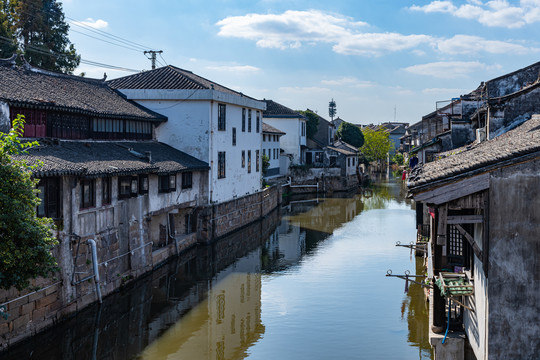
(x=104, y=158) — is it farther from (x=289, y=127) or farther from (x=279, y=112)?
(x=279, y=112)

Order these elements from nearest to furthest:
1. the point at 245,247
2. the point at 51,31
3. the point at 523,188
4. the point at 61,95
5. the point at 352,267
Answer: the point at 523,188, the point at 61,95, the point at 352,267, the point at 245,247, the point at 51,31

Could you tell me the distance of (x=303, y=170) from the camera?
62.9m

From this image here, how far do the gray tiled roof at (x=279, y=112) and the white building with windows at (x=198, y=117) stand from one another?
86.0 feet

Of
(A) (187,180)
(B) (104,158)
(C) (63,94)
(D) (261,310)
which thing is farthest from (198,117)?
(D) (261,310)

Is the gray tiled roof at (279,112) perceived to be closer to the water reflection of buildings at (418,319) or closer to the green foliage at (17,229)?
the water reflection of buildings at (418,319)

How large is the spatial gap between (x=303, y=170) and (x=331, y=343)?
46064 mm

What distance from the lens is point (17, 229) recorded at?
12.6m

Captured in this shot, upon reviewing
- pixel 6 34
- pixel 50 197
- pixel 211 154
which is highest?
pixel 6 34

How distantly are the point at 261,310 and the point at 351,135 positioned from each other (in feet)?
223

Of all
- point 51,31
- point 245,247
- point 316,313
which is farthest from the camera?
point 51,31

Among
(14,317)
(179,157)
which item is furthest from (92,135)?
(14,317)

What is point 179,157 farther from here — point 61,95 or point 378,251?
point 378,251

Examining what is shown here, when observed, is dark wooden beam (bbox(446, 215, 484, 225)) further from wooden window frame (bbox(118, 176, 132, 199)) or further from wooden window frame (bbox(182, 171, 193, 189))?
wooden window frame (bbox(182, 171, 193, 189))

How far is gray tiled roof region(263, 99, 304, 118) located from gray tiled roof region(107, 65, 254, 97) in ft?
92.9
